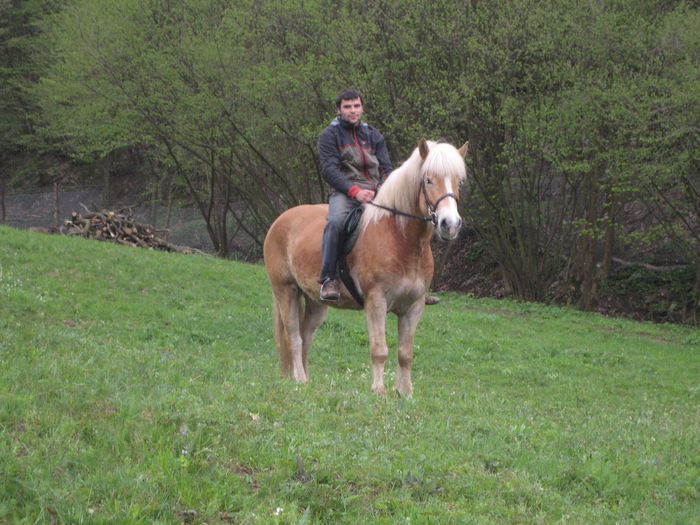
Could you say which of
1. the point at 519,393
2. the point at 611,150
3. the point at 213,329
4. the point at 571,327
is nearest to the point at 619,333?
the point at 571,327

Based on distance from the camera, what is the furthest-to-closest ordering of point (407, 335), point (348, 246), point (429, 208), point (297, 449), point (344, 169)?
point (344, 169) → point (348, 246) → point (407, 335) → point (429, 208) → point (297, 449)

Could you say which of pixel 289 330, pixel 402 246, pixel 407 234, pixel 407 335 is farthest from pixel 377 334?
pixel 289 330

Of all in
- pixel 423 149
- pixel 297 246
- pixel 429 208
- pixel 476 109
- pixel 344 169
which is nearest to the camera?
pixel 429 208

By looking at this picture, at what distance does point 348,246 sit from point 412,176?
124 centimetres

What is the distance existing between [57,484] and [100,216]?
30.5 metres

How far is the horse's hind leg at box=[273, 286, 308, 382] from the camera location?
33.4 feet

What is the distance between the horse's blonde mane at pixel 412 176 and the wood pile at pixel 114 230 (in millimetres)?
24261

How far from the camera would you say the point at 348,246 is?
30.7ft

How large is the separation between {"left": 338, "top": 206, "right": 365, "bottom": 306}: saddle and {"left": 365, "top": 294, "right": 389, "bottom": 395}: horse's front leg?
384mm

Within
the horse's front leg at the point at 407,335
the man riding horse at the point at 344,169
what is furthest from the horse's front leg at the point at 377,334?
the man riding horse at the point at 344,169

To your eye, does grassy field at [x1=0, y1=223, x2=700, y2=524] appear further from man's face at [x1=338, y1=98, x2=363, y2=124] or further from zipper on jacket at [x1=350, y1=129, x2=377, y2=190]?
man's face at [x1=338, y1=98, x2=363, y2=124]

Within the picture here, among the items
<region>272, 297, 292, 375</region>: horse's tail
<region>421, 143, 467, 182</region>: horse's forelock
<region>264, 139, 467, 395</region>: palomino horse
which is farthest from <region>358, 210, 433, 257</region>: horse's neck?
<region>272, 297, 292, 375</region>: horse's tail

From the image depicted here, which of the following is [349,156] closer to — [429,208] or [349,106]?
[349,106]

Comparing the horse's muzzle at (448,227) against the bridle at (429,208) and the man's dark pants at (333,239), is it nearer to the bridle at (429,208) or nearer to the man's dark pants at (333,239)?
the bridle at (429,208)
